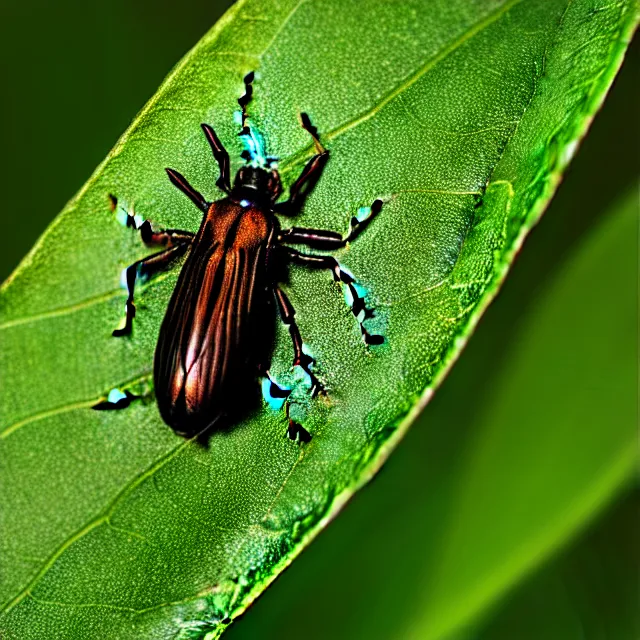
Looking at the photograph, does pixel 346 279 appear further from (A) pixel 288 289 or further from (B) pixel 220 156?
(B) pixel 220 156

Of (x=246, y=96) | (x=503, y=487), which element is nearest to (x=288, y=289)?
(x=246, y=96)

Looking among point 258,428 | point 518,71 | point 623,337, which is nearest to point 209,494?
point 258,428

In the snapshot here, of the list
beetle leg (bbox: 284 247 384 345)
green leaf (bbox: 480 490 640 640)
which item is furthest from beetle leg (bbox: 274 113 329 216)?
green leaf (bbox: 480 490 640 640)

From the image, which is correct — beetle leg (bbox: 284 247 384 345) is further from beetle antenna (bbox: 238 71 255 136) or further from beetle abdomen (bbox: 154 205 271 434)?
beetle antenna (bbox: 238 71 255 136)

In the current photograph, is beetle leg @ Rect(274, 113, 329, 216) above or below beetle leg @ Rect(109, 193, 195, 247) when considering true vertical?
above

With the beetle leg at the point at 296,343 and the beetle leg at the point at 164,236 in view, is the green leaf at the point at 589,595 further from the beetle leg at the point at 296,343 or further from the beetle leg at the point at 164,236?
the beetle leg at the point at 164,236

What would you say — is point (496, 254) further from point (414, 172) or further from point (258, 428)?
point (258, 428)
